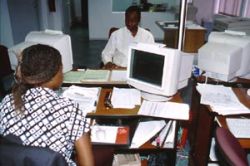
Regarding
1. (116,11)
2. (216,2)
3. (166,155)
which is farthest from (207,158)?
(116,11)

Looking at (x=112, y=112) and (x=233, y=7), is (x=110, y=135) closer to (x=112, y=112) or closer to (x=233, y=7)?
(x=112, y=112)

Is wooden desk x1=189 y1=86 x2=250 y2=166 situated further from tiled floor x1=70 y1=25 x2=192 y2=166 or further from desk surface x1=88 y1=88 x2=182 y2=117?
tiled floor x1=70 y1=25 x2=192 y2=166

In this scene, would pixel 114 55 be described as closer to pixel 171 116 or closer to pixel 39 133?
pixel 171 116

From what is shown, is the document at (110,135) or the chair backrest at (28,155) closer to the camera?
the chair backrest at (28,155)

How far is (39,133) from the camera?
46.7 inches

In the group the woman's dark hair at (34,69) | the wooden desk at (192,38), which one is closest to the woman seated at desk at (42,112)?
the woman's dark hair at (34,69)

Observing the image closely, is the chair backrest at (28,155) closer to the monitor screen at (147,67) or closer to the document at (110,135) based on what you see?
the document at (110,135)

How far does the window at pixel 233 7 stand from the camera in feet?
16.5

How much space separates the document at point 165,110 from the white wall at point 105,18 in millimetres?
5373

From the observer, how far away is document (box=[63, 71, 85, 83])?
85.1 inches

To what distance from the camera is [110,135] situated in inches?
66.7

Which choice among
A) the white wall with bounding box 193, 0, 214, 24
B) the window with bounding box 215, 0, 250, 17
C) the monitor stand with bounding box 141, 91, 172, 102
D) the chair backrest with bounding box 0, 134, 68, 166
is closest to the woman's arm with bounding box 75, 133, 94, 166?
the chair backrest with bounding box 0, 134, 68, 166

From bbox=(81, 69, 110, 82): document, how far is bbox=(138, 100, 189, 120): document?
49 centimetres

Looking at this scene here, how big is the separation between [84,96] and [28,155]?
914 mm
